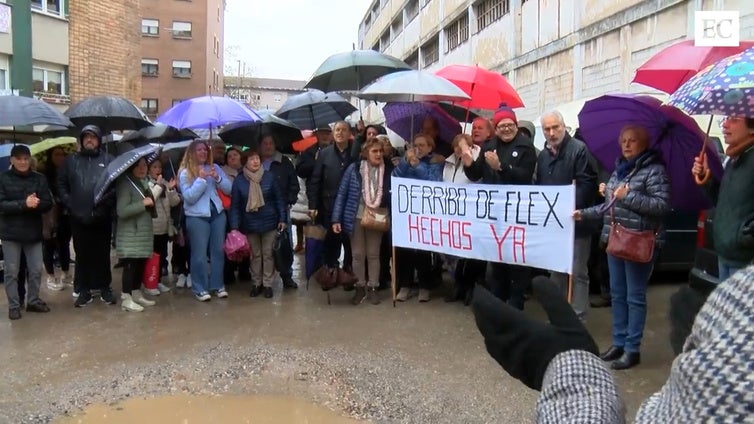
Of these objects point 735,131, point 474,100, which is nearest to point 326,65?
point 474,100

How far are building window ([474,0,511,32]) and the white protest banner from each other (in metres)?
15.2

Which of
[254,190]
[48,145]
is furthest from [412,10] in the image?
[254,190]

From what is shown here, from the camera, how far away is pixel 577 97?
15.4 meters

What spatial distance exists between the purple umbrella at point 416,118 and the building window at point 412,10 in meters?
27.4

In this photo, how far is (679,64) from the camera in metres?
5.19

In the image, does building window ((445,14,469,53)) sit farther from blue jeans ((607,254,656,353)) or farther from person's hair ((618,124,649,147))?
blue jeans ((607,254,656,353))

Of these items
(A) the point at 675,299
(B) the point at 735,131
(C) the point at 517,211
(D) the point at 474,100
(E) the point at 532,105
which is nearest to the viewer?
(A) the point at 675,299

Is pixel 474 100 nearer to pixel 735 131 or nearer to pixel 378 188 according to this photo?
pixel 378 188

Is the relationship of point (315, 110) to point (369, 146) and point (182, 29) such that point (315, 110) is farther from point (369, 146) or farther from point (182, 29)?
point (182, 29)

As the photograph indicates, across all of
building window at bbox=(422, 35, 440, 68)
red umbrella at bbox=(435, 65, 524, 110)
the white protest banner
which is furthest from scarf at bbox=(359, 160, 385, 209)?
building window at bbox=(422, 35, 440, 68)

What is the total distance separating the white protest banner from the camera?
232 inches

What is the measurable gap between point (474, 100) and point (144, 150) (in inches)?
158

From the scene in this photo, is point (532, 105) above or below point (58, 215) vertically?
above

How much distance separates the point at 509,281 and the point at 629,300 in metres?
1.76
